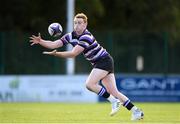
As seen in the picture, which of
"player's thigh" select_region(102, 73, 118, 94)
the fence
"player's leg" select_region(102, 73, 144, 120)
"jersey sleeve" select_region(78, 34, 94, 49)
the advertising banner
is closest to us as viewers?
"jersey sleeve" select_region(78, 34, 94, 49)

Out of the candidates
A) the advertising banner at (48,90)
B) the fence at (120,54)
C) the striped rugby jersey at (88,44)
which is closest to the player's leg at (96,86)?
the striped rugby jersey at (88,44)

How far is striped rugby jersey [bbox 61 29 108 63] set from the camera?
16.4 m

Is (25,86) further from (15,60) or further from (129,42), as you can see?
(129,42)

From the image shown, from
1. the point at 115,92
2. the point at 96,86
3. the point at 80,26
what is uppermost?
the point at 80,26

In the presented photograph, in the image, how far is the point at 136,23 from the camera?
42375 millimetres

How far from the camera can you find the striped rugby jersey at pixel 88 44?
53.8 ft

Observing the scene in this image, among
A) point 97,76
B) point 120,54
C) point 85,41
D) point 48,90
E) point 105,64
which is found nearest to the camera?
point 85,41

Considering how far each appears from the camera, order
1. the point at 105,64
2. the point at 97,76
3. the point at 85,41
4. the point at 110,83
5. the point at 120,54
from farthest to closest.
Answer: the point at 120,54
the point at 110,83
the point at 105,64
the point at 97,76
the point at 85,41

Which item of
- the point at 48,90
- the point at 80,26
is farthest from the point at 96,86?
the point at 48,90

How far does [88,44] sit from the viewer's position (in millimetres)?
16438

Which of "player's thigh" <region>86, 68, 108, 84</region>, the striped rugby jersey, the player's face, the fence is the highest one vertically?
the player's face

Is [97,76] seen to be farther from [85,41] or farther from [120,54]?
[120,54]

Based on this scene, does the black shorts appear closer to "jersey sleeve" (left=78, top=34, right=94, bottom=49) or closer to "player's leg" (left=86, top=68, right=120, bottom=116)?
"player's leg" (left=86, top=68, right=120, bottom=116)

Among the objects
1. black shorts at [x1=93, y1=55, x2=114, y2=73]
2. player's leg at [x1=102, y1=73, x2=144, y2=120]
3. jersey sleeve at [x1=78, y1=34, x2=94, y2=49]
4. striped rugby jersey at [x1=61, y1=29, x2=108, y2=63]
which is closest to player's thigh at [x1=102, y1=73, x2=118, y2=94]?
player's leg at [x1=102, y1=73, x2=144, y2=120]
